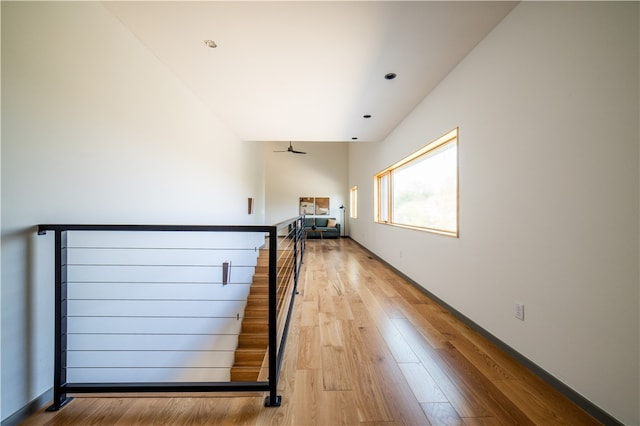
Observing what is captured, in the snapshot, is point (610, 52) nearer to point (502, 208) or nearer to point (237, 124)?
point (502, 208)

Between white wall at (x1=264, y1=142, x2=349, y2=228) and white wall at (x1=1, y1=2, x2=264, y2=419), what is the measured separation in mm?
6913

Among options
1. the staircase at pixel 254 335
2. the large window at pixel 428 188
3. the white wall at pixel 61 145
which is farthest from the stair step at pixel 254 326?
the large window at pixel 428 188

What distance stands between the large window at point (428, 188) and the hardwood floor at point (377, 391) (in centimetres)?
109

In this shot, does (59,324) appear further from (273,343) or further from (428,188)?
(428,188)

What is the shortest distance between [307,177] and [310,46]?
23.7 ft

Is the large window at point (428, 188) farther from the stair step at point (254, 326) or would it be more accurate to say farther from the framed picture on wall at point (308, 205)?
the framed picture on wall at point (308, 205)

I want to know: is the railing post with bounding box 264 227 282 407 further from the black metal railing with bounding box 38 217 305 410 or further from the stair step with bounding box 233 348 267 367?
the stair step with bounding box 233 348 267 367

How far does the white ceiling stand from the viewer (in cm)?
151

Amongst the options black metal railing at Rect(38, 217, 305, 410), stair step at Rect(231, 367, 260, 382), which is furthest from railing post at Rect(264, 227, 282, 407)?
stair step at Rect(231, 367, 260, 382)

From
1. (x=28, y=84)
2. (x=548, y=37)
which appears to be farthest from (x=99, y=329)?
(x=548, y=37)

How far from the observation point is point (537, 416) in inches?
44.6

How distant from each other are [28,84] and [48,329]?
121 cm

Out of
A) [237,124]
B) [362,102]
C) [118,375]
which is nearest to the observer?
[118,375]

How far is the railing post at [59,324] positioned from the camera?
114 cm
